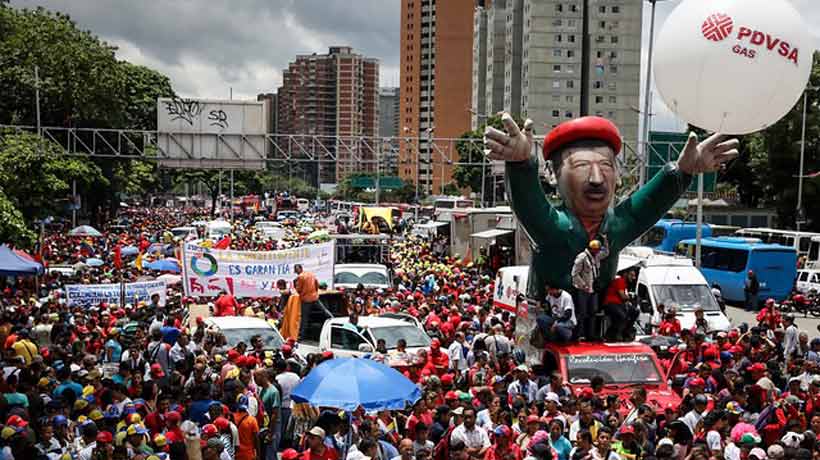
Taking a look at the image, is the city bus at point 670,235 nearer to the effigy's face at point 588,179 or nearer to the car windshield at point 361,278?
the car windshield at point 361,278

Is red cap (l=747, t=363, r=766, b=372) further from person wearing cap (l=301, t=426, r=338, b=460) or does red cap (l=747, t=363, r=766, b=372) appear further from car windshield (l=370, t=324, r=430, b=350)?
person wearing cap (l=301, t=426, r=338, b=460)

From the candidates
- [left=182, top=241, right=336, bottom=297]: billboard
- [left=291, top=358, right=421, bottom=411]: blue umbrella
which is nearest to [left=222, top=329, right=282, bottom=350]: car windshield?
[left=182, top=241, right=336, bottom=297]: billboard

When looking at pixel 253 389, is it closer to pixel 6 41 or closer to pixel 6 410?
pixel 6 410

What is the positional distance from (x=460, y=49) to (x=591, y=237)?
125 meters

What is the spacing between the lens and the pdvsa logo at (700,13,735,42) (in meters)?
11.9

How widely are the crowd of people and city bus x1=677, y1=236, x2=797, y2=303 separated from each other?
13705mm

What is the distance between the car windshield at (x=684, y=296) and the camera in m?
21.2

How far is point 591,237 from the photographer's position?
15000 mm

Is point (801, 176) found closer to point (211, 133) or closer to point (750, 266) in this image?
point (750, 266)

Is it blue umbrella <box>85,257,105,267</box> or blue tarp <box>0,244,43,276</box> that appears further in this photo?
blue umbrella <box>85,257,105,267</box>

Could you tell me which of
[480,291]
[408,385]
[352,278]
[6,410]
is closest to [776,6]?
[408,385]

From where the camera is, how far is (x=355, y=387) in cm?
933

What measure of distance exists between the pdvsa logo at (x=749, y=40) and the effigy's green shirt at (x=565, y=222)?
3515mm

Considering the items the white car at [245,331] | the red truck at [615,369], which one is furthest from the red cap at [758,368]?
the white car at [245,331]
